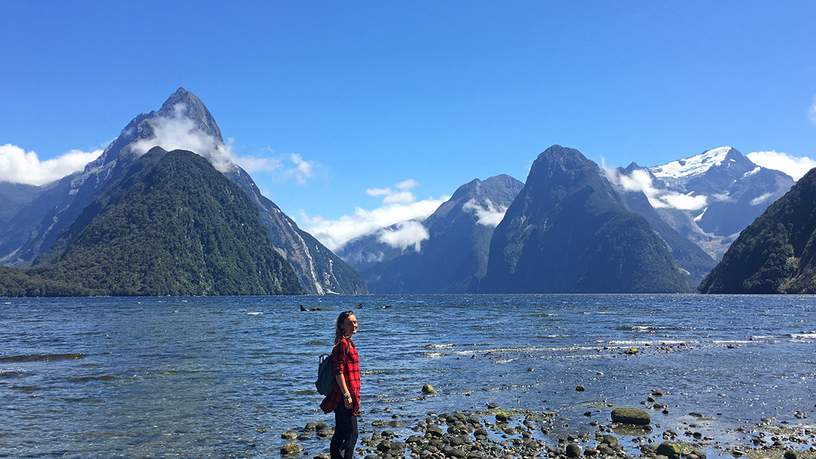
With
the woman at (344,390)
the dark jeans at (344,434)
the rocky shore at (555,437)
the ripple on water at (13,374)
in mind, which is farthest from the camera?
the ripple on water at (13,374)

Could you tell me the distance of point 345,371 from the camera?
13.7 metres

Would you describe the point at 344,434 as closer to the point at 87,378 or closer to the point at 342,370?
the point at 342,370

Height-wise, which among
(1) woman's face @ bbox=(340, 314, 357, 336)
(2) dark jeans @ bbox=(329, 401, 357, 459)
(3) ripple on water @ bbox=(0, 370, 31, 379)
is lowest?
(3) ripple on water @ bbox=(0, 370, 31, 379)

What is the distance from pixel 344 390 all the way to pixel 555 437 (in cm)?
1108

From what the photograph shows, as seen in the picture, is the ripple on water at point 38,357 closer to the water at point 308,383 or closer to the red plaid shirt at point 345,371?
the water at point 308,383

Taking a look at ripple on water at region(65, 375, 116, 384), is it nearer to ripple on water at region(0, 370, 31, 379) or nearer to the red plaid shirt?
ripple on water at region(0, 370, 31, 379)

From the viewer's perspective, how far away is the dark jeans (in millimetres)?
13844

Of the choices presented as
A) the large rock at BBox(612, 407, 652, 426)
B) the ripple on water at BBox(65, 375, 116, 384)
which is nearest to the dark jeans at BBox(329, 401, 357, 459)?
the large rock at BBox(612, 407, 652, 426)

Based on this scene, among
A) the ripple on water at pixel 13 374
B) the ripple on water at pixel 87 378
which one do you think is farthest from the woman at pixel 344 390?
the ripple on water at pixel 13 374

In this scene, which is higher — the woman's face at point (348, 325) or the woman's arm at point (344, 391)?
the woman's face at point (348, 325)

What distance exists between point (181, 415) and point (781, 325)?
77.3m

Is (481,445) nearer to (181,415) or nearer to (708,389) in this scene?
(181,415)

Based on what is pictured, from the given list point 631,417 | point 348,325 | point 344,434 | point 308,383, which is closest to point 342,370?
point 348,325

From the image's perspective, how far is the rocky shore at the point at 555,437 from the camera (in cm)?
1920
